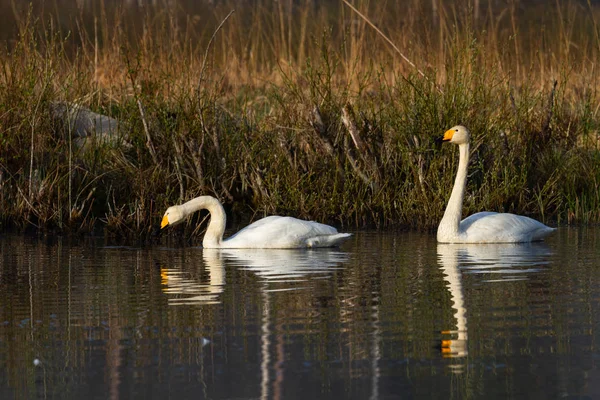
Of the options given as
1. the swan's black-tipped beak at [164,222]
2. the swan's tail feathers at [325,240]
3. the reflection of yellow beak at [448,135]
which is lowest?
the swan's tail feathers at [325,240]

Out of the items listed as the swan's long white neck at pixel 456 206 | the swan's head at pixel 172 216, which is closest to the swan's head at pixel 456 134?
the swan's long white neck at pixel 456 206

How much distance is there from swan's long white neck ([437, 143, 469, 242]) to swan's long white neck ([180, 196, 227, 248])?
6.24 ft

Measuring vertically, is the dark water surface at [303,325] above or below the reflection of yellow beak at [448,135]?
below

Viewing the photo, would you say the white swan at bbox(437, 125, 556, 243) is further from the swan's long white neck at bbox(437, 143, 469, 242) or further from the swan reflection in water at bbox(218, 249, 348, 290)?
the swan reflection in water at bbox(218, 249, 348, 290)

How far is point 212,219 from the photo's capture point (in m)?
10.8

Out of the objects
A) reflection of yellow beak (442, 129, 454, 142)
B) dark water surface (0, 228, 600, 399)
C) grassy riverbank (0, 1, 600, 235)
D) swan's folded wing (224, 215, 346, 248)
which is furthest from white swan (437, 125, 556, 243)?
grassy riverbank (0, 1, 600, 235)

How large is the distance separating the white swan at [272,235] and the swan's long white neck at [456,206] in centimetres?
89

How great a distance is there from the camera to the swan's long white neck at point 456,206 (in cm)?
1077

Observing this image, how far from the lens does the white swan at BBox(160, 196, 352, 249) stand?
10.5 metres

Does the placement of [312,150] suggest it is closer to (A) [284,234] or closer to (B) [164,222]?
(A) [284,234]

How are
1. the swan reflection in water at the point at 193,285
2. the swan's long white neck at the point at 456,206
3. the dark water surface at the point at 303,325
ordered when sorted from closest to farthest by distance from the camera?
the dark water surface at the point at 303,325
the swan reflection in water at the point at 193,285
the swan's long white neck at the point at 456,206

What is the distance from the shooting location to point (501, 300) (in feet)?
24.1

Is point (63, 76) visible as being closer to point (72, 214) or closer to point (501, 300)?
point (72, 214)

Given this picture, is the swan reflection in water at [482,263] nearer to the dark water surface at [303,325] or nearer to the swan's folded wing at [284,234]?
the dark water surface at [303,325]
